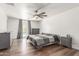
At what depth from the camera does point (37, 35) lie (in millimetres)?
1969

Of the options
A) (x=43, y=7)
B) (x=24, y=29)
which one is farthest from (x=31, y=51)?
(x=43, y=7)

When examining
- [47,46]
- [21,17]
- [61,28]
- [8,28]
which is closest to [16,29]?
[8,28]

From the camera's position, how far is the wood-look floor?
1.77 meters

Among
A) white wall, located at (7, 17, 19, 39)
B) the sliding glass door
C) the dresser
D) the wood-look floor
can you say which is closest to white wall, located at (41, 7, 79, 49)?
the wood-look floor

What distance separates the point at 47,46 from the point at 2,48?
3.30 feet

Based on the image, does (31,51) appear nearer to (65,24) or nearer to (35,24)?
(35,24)

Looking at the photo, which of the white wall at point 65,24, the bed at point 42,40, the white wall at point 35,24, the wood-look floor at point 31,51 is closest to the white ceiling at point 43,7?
the white wall at point 65,24

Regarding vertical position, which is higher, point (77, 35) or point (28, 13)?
point (28, 13)

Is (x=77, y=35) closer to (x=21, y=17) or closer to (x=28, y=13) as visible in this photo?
(x=28, y=13)

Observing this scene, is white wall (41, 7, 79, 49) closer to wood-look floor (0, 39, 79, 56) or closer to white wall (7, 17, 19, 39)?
wood-look floor (0, 39, 79, 56)

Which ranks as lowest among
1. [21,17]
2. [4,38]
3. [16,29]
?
[4,38]

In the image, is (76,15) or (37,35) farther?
(37,35)

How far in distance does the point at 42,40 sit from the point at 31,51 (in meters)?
0.36

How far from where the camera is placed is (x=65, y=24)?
6.07ft
